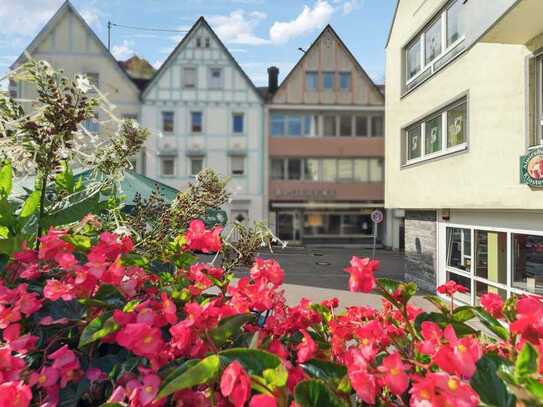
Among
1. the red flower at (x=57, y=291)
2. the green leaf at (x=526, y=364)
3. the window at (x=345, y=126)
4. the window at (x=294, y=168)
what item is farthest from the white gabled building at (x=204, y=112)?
the green leaf at (x=526, y=364)

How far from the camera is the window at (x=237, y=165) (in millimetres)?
25391

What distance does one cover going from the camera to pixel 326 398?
2.49 feet

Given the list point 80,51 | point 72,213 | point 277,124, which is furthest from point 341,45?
point 72,213

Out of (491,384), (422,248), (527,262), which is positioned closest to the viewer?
(491,384)

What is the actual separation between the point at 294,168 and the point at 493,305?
81.3 feet

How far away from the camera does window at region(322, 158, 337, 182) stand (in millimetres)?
25875

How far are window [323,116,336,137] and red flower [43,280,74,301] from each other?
1003 inches

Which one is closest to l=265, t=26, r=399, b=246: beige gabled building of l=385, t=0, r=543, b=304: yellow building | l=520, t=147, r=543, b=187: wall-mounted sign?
l=385, t=0, r=543, b=304: yellow building

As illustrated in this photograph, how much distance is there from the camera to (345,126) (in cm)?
2588

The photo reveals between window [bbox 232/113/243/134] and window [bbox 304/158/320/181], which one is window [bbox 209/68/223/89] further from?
window [bbox 304/158/320/181]

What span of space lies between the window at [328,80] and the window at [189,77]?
8.09 meters

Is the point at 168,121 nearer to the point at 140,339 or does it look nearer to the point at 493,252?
the point at 493,252

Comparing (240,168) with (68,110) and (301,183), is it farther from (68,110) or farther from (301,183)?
(68,110)

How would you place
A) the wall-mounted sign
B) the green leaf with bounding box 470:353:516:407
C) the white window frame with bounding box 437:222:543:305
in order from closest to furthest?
the green leaf with bounding box 470:353:516:407 → the wall-mounted sign → the white window frame with bounding box 437:222:543:305
